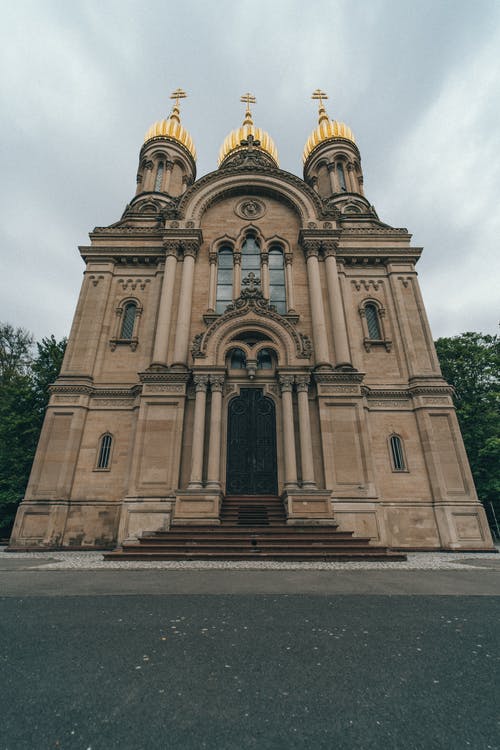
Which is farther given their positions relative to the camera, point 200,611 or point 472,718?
point 200,611

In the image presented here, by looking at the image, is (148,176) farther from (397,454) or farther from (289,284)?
(397,454)

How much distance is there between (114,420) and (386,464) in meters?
12.1

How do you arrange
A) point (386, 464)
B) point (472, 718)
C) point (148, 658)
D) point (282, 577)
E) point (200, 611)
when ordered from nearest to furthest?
1. point (472, 718)
2. point (148, 658)
3. point (200, 611)
4. point (282, 577)
5. point (386, 464)

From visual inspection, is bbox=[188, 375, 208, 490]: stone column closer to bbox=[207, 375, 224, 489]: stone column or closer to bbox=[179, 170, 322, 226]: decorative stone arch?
bbox=[207, 375, 224, 489]: stone column

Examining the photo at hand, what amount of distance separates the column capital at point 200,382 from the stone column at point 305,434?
3898 mm

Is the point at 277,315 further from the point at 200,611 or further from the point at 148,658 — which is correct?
the point at 148,658

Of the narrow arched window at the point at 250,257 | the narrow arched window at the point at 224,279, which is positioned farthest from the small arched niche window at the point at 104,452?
the narrow arched window at the point at 250,257

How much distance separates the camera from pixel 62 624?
398 centimetres

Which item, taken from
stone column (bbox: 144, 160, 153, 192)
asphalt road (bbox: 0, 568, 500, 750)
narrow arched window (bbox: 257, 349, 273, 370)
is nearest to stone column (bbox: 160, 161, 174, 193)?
stone column (bbox: 144, 160, 153, 192)

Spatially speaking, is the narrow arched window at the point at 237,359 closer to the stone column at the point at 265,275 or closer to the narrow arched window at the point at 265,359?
the narrow arched window at the point at 265,359

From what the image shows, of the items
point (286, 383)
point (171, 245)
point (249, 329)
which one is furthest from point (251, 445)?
point (171, 245)

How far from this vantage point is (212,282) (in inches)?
726

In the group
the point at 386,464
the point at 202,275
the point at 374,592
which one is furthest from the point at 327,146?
the point at 374,592

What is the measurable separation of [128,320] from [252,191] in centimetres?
1062
